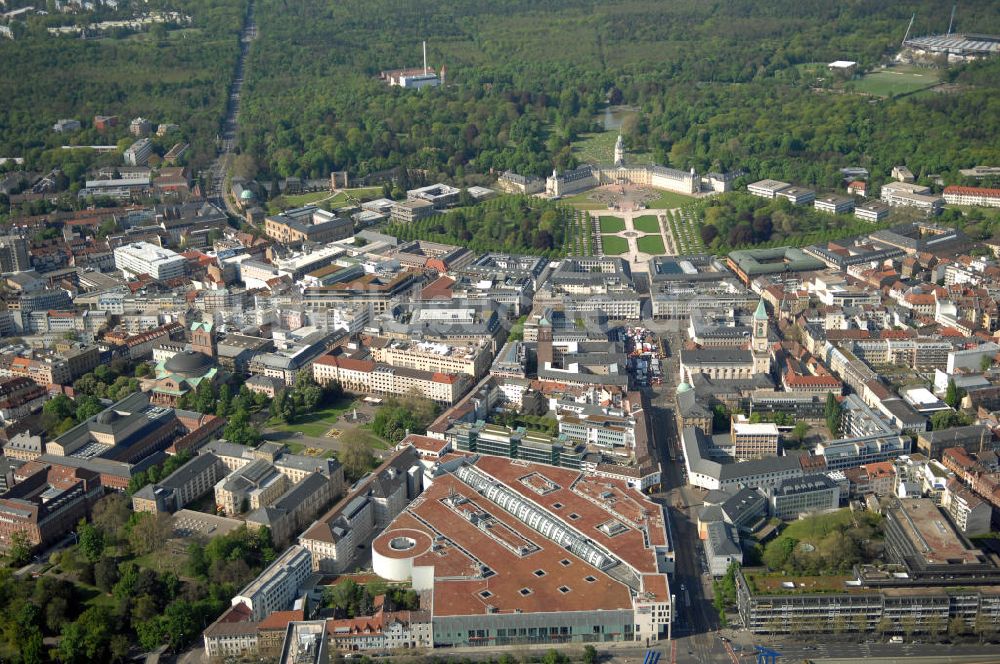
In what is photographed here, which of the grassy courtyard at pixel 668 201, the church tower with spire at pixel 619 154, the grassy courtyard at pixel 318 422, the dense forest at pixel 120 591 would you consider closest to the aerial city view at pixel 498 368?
the dense forest at pixel 120 591

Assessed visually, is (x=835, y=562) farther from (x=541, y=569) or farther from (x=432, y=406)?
(x=432, y=406)

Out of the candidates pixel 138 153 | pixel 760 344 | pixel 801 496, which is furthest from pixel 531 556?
pixel 138 153

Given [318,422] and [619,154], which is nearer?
[318,422]

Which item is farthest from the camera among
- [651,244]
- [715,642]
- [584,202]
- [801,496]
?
[584,202]

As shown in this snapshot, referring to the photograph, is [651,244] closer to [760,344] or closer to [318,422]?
[760,344]

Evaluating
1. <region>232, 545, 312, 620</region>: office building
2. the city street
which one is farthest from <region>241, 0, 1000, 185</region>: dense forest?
<region>232, 545, 312, 620</region>: office building

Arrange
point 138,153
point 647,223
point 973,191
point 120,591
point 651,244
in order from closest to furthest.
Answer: point 120,591
point 651,244
point 973,191
point 647,223
point 138,153

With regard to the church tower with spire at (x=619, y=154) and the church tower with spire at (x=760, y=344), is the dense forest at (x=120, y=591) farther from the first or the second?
the church tower with spire at (x=619, y=154)

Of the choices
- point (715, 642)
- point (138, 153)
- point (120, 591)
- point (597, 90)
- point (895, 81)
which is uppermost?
point (895, 81)
